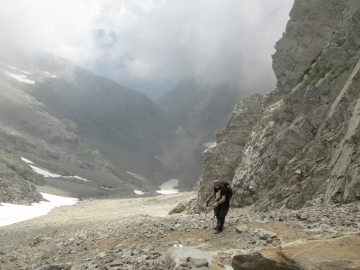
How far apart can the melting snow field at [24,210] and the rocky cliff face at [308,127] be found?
1448 inches

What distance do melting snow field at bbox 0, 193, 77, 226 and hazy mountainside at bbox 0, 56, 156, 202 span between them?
378 inches

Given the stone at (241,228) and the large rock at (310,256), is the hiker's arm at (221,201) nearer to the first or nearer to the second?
the stone at (241,228)

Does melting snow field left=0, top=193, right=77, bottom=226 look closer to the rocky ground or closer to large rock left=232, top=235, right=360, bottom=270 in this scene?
the rocky ground

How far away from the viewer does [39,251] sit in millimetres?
17188

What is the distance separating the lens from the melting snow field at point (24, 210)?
162ft

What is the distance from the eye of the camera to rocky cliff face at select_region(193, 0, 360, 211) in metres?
15.0

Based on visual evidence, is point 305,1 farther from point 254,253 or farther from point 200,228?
point 254,253

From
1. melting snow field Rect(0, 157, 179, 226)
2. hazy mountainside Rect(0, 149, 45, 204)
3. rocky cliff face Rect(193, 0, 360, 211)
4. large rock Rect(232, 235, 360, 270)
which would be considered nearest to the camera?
large rock Rect(232, 235, 360, 270)

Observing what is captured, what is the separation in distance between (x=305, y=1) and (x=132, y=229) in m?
22.8

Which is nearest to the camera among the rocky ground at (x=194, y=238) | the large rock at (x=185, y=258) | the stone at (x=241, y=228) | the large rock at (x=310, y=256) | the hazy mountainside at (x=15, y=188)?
the large rock at (x=310, y=256)

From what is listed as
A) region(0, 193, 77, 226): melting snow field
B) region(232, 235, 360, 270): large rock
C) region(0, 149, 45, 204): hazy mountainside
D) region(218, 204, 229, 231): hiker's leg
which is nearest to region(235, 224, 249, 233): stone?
region(218, 204, 229, 231): hiker's leg

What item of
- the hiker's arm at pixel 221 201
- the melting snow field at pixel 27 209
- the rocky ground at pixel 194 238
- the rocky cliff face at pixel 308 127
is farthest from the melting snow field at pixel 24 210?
the hiker's arm at pixel 221 201

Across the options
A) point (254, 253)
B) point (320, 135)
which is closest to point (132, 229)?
point (254, 253)

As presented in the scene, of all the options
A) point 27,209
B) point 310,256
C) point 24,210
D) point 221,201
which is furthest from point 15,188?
point 310,256
